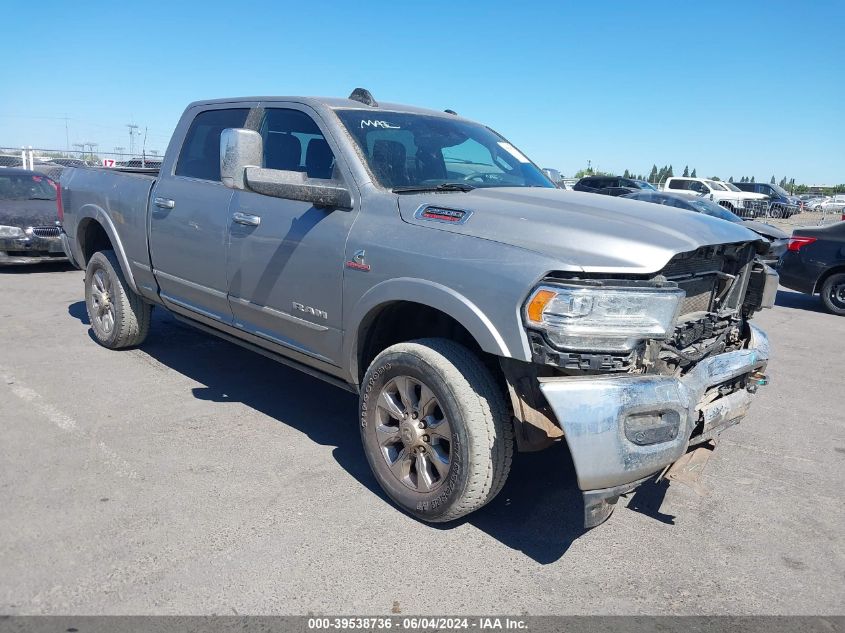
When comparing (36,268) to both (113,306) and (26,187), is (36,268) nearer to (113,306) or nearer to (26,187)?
(26,187)

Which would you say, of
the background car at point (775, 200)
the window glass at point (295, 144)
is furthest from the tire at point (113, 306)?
the background car at point (775, 200)

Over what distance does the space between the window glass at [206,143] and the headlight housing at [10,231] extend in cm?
627

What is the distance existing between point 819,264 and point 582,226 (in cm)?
854

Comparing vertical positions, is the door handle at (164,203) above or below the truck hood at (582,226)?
below

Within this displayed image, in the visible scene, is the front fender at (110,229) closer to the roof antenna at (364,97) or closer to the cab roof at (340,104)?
the cab roof at (340,104)

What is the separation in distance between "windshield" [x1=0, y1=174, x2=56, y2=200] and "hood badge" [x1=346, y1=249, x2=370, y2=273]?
30.6 ft

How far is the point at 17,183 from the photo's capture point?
1103cm

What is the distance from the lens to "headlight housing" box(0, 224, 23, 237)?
9.84 m

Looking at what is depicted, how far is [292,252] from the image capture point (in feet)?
12.6

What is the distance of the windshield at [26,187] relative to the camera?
1080cm

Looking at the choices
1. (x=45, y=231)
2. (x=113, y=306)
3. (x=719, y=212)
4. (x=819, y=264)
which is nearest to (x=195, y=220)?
(x=113, y=306)

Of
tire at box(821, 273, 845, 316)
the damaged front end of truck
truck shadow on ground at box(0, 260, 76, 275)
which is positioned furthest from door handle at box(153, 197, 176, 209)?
tire at box(821, 273, 845, 316)

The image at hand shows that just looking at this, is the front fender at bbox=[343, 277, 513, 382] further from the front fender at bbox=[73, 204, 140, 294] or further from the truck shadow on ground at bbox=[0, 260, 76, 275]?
the truck shadow on ground at bbox=[0, 260, 76, 275]

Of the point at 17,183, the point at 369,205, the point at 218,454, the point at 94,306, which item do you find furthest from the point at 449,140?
the point at 17,183
